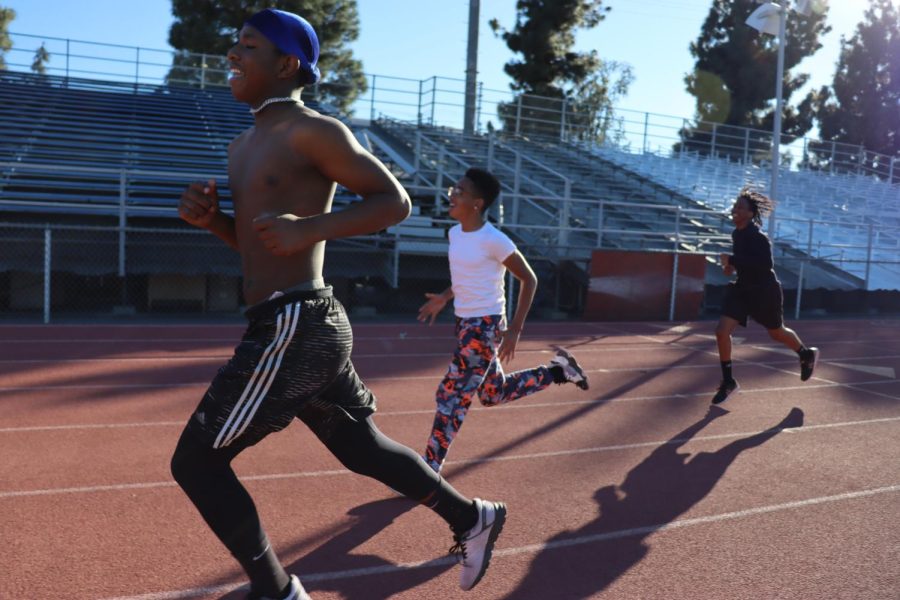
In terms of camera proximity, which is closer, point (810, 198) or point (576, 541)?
point (576, 541)

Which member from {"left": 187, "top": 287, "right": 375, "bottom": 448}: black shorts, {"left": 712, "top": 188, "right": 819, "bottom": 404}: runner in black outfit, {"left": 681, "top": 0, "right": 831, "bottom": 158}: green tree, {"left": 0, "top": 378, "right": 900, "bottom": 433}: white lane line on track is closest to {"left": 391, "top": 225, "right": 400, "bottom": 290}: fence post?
{"left": 0, "top": 378, "right": 900, "bottom": 433}: white lane line on track

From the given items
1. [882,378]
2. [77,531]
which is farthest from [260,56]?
[882,378]

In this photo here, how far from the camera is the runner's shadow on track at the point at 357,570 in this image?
343 cm

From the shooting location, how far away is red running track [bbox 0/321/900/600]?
11.6 ft

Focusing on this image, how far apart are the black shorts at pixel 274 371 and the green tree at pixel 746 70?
44.4m

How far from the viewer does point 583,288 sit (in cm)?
1555

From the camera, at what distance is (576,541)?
13.2 feet

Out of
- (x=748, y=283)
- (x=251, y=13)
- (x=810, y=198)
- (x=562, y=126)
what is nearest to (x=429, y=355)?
(x=748, y=283)

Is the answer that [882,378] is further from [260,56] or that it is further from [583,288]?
[260,56]

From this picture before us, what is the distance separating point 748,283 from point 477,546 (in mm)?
5043

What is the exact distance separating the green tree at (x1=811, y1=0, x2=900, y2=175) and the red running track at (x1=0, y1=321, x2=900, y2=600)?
44065mm

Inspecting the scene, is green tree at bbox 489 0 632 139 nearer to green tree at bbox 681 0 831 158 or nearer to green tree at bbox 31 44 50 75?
green tree at bbox 681 0 831 158

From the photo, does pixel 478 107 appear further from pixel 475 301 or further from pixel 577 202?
pixel 475 301

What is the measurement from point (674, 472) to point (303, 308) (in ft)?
11.2
